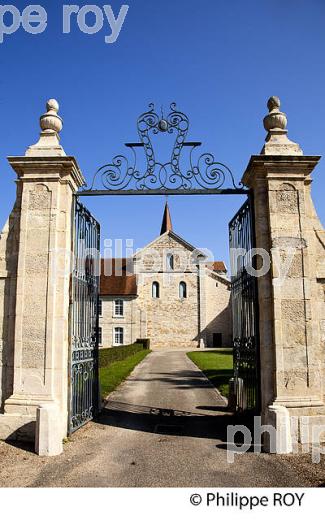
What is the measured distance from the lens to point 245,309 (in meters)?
7.62

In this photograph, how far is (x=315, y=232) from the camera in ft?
22.4

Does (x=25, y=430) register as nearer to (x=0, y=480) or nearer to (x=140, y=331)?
(x=0, y=480)

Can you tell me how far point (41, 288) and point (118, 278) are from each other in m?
32.6

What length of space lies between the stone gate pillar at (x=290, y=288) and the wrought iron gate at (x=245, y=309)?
0.97 feet

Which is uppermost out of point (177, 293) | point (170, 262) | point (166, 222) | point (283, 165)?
point (166, 222)

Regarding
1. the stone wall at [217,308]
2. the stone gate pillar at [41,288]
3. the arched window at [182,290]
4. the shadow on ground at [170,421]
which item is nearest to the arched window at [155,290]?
the arched window at [182,290]

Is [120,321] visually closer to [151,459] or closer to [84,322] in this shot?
[84,322]

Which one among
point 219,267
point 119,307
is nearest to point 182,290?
point 119,307

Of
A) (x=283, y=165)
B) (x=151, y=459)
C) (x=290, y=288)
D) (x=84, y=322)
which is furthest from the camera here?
(x=84, y=322)

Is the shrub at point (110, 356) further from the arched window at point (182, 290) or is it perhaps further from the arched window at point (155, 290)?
the arched window at point (182, 290)

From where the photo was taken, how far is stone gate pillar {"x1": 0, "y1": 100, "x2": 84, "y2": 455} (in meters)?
6.29

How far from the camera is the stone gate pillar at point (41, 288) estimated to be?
6.29 m

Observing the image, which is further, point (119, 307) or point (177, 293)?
point (177, 293)

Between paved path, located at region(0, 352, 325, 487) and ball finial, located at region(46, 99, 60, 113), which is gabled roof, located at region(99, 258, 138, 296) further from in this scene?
ball finial, located at region(46, 99, 60, 113)
